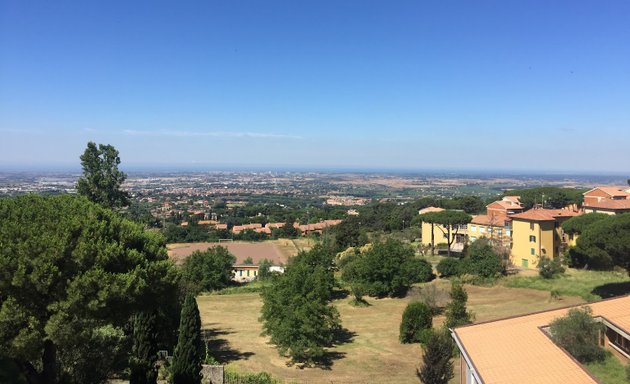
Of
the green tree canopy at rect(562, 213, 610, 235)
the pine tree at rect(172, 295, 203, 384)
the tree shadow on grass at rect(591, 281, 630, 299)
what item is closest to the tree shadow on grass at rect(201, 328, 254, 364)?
the pine tree at rect(172, 295, 203, 384)

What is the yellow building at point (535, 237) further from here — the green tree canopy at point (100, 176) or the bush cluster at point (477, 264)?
the green tree canopy at point (100, 176)

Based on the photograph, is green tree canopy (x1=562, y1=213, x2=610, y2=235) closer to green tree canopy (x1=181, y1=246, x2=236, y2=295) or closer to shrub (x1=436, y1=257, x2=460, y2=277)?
shrub (x1=436, y1=257, x2=460, y2=277)

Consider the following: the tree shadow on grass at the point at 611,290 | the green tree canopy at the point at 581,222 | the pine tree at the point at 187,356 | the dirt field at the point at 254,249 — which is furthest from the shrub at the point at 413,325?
the dirt field at the point at 254,249

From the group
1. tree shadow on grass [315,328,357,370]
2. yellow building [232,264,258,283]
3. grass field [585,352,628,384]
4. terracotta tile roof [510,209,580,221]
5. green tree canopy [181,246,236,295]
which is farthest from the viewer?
yellow building [232,264,258,283]

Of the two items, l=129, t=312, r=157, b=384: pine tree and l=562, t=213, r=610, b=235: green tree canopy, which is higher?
l=562, t=213, r=610, b=235: green tree canopy

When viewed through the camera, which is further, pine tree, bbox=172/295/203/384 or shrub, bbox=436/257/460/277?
shrub, bbox=436/257/460/277

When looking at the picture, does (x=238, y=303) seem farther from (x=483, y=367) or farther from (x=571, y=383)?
(x=571, y=383)
